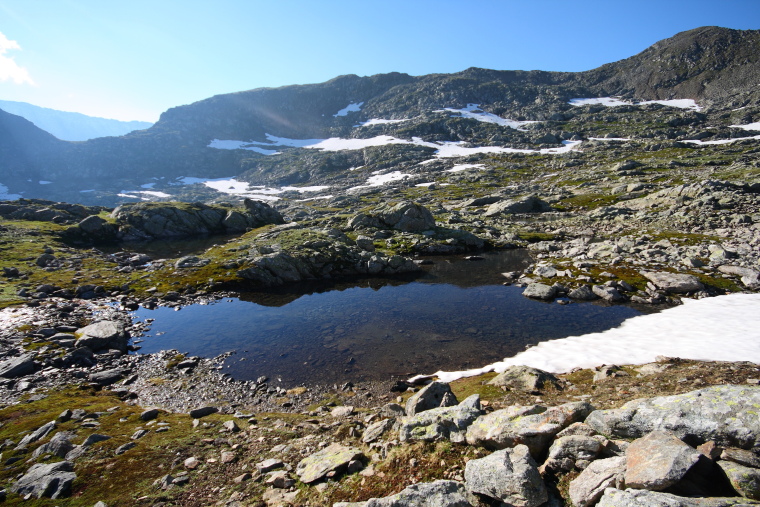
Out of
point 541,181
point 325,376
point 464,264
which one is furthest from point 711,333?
point 541,181

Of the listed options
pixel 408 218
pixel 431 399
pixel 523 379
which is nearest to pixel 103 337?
pixel 431 399

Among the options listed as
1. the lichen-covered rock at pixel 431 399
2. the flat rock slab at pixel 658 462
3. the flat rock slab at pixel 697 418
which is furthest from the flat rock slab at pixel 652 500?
the lichen-covered rock at pixel 431 399

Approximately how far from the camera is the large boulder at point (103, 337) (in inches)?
1120

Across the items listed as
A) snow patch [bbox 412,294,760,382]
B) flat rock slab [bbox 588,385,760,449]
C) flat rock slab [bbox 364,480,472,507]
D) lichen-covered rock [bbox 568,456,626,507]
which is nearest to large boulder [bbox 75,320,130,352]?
snow patch [bbox 412,294,760,382]

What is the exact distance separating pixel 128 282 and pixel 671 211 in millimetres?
101279

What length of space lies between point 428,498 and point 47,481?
48.6ft

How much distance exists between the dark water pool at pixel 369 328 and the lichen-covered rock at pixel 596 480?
17.2 meters

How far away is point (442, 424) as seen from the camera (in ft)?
39.9

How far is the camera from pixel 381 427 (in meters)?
13.9

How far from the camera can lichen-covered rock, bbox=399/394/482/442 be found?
11688mm

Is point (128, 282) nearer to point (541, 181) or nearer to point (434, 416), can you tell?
point (434, 416)

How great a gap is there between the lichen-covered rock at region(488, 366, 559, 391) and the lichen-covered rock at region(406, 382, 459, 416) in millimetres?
5192

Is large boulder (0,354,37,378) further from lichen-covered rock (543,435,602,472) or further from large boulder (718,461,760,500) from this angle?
large boulder (718,461,760,500)

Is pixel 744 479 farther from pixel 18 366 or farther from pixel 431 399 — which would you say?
pixel 18 366
